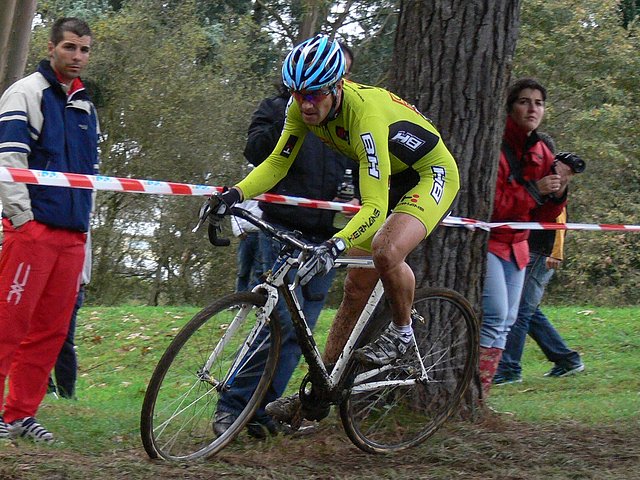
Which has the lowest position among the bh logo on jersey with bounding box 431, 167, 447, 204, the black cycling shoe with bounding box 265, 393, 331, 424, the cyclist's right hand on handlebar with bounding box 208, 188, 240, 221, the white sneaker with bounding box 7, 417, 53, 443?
the white sneaker with bounding box 7, 417, 53, 443

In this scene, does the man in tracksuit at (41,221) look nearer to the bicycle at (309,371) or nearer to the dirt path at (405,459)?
the dirt path at (405,459)

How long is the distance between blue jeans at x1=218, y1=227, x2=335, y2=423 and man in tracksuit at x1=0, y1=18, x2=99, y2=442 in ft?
3.44

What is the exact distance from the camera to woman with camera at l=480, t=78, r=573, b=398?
730cm

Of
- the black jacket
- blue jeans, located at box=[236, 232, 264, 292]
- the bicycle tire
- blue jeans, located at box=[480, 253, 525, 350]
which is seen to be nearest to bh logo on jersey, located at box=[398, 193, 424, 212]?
the black jacket

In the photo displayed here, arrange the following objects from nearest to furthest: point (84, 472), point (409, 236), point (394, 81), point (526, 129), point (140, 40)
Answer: point (84, 472) < point (409, 236) < point (394, 81) < point (526, 129) < point (140, 40)

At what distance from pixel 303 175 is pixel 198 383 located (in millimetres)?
1417

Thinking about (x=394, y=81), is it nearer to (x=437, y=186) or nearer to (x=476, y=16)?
(x=476, y=16)

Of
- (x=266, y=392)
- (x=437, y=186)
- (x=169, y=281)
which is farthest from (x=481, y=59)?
(x=169, y=281)

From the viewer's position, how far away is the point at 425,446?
5773 millimetres

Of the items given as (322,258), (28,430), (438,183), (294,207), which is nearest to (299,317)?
(322,258)

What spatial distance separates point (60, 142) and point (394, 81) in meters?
2.25

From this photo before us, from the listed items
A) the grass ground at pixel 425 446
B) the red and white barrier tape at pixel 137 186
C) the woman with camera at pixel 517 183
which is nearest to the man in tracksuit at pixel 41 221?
the red and white barrier tape at pixel 137 186

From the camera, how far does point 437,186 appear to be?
208 inches

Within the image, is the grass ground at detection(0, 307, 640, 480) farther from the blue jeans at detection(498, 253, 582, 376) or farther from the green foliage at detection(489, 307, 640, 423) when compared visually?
the blue jeans at detection(498, 253, 582, 376)
